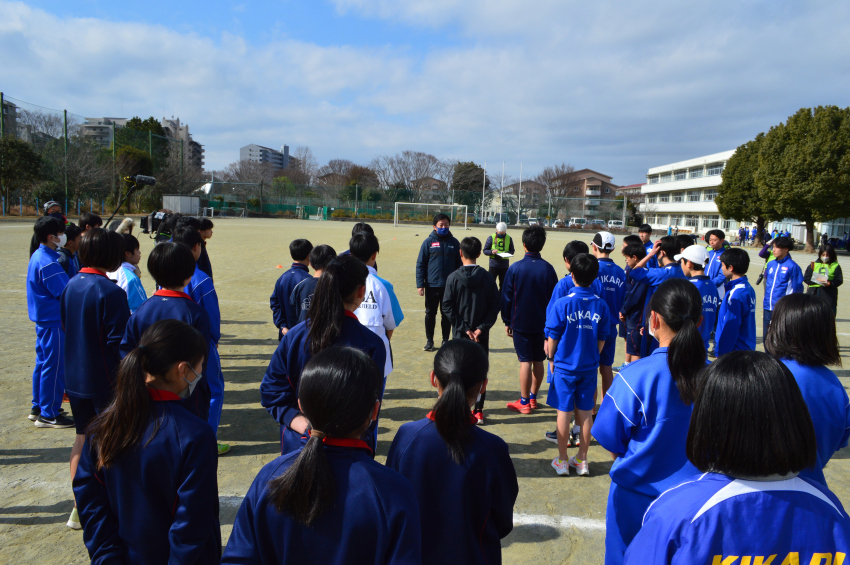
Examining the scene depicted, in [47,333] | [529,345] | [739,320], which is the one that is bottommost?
[529,345]

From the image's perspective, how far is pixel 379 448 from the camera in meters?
4.18

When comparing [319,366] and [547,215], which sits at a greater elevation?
Answer: [547,215]

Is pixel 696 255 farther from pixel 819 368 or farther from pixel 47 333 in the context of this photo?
pixel 47 333

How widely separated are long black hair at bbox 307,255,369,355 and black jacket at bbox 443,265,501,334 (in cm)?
261

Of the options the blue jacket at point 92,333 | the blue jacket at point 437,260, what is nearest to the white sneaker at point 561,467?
the blue jacket at point 92,333

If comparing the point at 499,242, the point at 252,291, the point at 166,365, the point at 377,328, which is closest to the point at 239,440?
the point at 377,328

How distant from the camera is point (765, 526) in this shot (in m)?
1.09

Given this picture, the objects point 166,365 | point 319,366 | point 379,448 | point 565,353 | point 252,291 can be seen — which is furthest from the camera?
point 252,291

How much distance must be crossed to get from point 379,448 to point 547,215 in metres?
51.3

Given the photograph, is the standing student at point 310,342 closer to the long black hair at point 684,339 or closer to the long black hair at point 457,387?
the long black hair at point 457,387

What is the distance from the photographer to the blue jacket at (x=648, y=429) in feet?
6.74

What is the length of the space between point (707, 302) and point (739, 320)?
0.32 meters

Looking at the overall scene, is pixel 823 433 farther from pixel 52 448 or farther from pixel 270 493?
pixel 52 448

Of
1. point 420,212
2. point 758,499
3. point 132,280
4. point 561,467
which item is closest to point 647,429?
point 758,499
